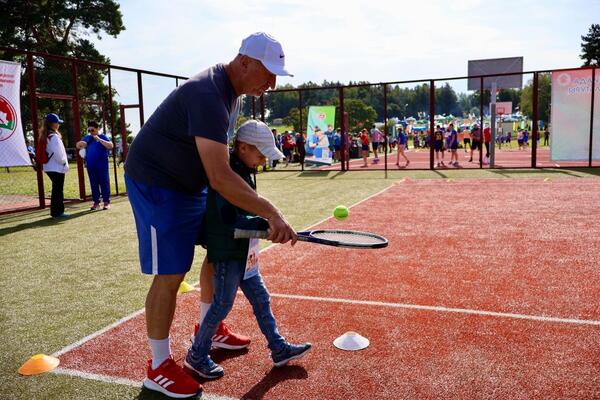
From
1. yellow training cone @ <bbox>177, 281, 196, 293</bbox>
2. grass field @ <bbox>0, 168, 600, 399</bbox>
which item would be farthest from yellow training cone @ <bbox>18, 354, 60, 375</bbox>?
yellow training cone @ <bbox>177, 281, 196, 293</bbox>

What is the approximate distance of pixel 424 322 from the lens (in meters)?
4.25

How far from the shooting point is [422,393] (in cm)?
307

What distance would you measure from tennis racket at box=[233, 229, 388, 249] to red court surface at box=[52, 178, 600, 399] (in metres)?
0.91

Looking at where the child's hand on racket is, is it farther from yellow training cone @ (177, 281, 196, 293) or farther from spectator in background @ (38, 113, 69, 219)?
spectator in background @ (38, 113, 69, 219)

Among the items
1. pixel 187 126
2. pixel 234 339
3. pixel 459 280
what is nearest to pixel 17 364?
pixel 234 339

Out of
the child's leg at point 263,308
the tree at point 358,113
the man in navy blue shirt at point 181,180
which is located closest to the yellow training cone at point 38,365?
the man in navy blue shirt at point 181,180

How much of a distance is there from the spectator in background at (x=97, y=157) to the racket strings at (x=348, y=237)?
9.20 metres

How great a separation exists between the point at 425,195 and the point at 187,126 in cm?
1032

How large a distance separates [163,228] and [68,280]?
3.57m

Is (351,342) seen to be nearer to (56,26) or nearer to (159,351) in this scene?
(159,351)

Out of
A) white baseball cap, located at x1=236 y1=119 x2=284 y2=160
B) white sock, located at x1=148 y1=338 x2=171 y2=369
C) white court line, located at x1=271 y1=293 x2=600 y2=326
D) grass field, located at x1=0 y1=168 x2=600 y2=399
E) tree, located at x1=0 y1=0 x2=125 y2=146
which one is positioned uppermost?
tree, located at x1=0 y1=0 x2=125 y2=146

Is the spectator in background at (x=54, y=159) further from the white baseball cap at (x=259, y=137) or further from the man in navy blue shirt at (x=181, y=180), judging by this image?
the white baseball cap at (x=259, y=137)

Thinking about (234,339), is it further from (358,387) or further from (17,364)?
(17,364)

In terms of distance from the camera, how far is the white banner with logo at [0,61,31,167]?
1077 centimetres
